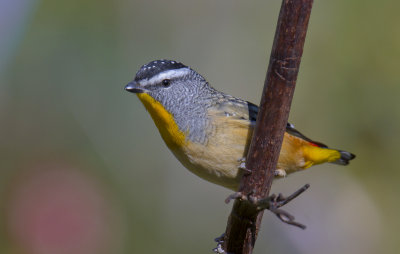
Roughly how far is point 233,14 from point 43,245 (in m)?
4.01

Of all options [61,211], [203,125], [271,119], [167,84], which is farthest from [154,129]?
[271,119]

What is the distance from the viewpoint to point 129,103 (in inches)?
290

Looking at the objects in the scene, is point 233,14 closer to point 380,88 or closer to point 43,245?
point 380,88

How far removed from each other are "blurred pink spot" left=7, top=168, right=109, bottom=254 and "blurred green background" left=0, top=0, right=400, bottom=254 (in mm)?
16

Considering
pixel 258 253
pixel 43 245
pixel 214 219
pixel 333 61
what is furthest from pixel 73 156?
pixel 333 61

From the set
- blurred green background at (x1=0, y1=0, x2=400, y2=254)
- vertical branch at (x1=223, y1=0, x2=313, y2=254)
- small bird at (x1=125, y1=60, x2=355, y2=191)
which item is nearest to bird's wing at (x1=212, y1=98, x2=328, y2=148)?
small bird at (x1=125, y1=60, x2=355, y2=191)

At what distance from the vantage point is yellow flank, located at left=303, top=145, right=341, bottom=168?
476 cm

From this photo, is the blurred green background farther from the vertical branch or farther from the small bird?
the vertical branch

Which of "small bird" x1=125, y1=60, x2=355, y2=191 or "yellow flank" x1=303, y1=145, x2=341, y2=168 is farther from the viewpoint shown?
"yellow flank" x1=303, y1=145, x2=341, y2=168

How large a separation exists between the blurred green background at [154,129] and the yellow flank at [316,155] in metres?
1.55

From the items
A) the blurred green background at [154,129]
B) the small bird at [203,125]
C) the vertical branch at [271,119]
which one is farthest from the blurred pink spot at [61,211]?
the vertical branch at [271,119]

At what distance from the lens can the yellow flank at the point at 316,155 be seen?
187 inches

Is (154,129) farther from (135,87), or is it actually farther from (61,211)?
(135,87)

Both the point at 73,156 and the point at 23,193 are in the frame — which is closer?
the point at 23,193
